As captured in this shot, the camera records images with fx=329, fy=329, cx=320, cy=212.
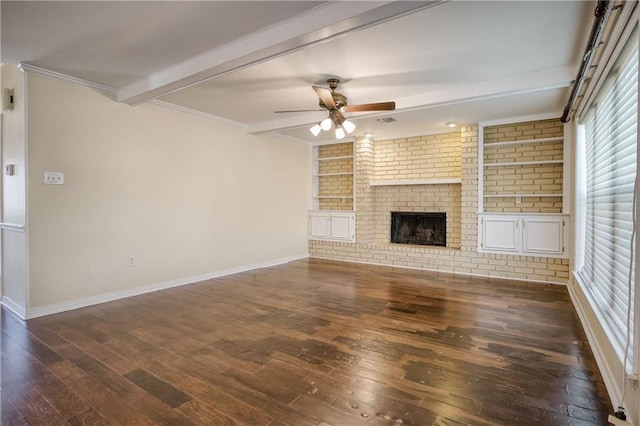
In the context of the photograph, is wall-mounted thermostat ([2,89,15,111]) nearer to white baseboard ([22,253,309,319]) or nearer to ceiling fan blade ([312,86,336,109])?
white baseboard ([22,253,309,319])

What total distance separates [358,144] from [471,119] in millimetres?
2104

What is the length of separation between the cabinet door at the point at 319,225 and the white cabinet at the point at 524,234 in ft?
9.42

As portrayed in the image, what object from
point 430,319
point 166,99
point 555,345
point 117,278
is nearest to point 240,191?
point 166,99

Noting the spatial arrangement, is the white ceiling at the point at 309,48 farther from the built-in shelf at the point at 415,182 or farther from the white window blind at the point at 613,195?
the built-in shelf at the point at 415,182

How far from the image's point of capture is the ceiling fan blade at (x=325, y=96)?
10.8ft

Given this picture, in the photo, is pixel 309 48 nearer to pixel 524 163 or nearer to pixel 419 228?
pixel 524 163

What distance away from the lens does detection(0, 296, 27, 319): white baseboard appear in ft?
10.9

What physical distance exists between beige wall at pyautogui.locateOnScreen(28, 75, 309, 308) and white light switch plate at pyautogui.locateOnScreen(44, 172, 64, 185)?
0.14ft

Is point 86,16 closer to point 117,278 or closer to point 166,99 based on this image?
point 166,99

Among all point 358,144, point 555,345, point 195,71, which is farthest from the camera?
point 358,144

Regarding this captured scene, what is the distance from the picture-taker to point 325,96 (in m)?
3.41

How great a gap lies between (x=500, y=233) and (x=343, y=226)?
2797mm

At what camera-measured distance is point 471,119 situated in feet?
16.7

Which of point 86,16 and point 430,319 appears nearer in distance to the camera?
point 86,16
